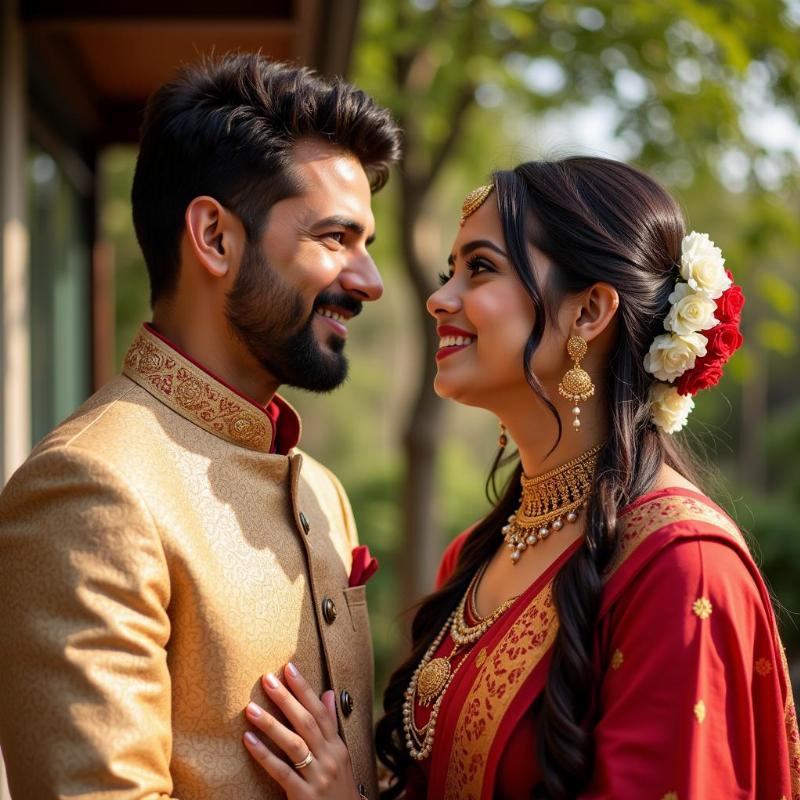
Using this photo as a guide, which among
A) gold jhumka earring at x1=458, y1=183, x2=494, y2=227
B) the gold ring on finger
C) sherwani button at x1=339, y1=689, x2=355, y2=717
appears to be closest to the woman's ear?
gold jhumka earring at x1=458, y1=183, x2=494, y2=227

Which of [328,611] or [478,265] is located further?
[478,265]

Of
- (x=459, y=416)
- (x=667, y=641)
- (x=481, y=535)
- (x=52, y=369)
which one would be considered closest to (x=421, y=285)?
(x=52, y=369)

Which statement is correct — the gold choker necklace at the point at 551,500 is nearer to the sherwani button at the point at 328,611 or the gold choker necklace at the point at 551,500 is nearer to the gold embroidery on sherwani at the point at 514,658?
the gold embroidery on sherwani at the point at 514,658

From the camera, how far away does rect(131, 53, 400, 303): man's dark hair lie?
7.25 feet

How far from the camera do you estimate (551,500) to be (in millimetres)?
2354

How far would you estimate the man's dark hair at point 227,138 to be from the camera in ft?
7.25

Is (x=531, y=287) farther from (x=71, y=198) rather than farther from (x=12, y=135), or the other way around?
(x=71, y=198)

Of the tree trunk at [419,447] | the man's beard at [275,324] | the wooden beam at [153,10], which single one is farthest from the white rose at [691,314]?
the tree trunk at [419,447]

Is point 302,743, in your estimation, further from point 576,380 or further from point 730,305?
point 730,305

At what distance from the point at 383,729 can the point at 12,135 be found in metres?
2.33

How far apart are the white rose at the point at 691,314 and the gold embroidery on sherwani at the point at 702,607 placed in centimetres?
60

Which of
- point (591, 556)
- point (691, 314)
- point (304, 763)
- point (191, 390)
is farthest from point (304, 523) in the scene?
point (691, 314)

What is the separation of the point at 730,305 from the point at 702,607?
73cm

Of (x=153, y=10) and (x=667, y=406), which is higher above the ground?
(x=153, y=10)
